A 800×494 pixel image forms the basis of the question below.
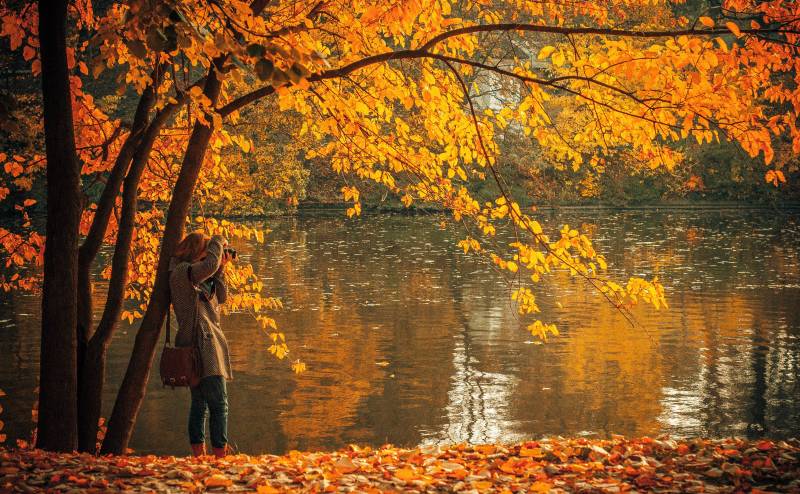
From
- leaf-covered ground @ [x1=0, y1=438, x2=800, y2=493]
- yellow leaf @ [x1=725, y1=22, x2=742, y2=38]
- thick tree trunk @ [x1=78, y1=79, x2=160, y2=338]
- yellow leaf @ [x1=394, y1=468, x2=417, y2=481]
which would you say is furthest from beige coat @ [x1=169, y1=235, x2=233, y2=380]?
yellow leaf @ [x1=725, y1=22, x2=742, y2=38]

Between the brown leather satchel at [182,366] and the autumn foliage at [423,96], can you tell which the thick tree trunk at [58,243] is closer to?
the autumn foliage at [423,96]

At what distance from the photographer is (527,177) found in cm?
4697

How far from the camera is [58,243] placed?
6.50 metres

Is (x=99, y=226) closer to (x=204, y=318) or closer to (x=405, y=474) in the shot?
(x=204, y=318)

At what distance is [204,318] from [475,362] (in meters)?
6.02

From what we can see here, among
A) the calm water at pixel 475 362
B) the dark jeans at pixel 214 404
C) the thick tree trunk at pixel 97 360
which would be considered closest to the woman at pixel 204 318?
the dark jeans at pixel 214 404

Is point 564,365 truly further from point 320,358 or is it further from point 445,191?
point 445,191

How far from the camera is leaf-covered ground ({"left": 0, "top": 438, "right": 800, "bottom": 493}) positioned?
5219 mm

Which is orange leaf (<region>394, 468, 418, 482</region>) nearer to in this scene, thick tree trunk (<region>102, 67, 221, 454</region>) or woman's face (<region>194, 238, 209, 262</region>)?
woman's face (<region>194, 238, 209, 262</region>)

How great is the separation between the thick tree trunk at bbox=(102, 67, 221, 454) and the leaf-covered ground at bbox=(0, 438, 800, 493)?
0.92 metres

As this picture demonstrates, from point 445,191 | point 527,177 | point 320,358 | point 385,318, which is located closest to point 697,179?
point 527,177

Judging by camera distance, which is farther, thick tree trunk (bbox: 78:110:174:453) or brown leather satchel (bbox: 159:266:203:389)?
thick tree trunk (bbox: 78:110:174:453)

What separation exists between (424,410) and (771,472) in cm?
476

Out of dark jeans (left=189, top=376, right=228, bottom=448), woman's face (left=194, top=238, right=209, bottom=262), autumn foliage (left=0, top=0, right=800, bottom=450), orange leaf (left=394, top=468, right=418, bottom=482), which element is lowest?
orange leaf (left=394, top=468, right=418, bottom=482)
